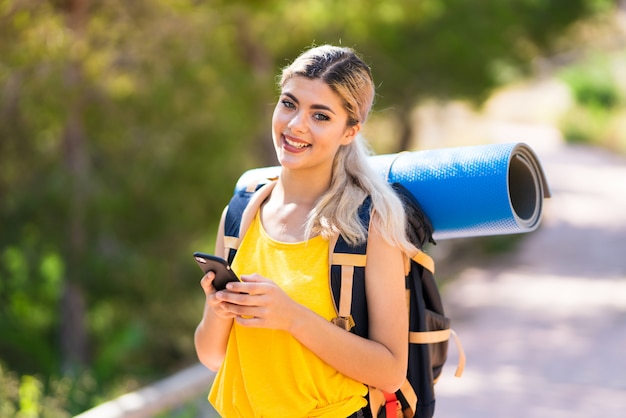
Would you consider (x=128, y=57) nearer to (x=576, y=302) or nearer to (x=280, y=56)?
(x=280, y=56)

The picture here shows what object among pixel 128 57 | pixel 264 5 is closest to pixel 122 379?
pixel 128 57

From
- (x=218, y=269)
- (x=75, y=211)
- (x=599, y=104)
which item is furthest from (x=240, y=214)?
(x=599, y=104)

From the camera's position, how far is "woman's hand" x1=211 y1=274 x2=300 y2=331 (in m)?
2.05

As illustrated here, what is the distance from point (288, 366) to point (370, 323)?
216mm

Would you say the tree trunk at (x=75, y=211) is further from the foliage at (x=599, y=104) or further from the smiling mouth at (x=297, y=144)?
the foliage at (x=599, y=104)

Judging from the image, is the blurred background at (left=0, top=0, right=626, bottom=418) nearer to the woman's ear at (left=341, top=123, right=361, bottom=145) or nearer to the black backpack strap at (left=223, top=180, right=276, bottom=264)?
the black backpack strap at (left=223, top=180, right=276, bottom=264)

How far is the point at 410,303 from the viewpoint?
2383 mm

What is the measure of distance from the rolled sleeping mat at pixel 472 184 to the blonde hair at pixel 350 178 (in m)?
0.13

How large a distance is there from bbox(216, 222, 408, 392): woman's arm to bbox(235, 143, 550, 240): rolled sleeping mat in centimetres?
27

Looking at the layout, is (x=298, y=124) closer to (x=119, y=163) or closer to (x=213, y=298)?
(x=213, y=298)

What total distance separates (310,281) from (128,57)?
5.76 meters

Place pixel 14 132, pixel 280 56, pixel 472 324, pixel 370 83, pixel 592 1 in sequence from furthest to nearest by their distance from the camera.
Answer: pixel 592 1
pixel 280 56
pixel 472 324
pixel 14 132
pixel 370 83

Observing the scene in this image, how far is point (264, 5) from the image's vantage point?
25.8 feet

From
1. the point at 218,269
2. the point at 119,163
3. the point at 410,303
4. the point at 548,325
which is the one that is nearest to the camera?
the point at 218,269
